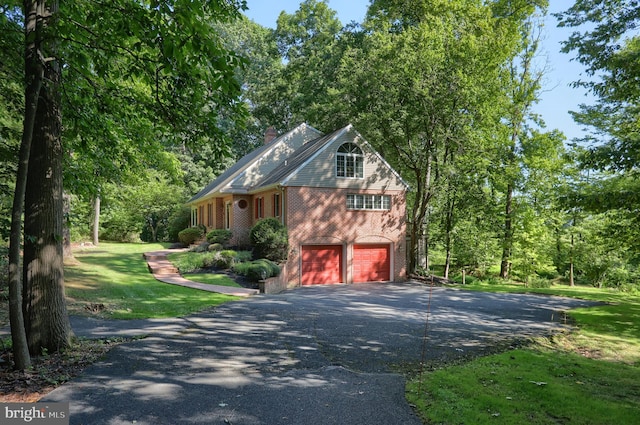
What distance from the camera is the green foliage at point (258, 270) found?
1750 cm

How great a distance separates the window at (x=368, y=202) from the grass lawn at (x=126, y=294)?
25.4 feet

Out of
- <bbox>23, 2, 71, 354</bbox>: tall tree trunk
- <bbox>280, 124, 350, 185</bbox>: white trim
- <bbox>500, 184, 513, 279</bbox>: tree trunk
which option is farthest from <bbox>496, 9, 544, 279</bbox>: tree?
<bbox>23, 2, 71, 354</bbox>: tall tree trunk

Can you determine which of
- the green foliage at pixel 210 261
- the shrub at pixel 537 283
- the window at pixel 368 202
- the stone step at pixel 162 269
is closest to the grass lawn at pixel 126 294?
the stone step at pixel 162 269

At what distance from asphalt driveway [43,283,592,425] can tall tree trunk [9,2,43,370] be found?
0.92 m

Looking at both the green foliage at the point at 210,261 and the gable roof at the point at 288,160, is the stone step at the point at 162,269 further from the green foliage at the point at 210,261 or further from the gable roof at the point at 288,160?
the gable roof at the point at 288,160

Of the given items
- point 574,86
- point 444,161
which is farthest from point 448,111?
point 574,86

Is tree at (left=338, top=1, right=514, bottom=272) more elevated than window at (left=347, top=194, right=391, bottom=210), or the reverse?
tree at (left=338, top=1, right=514, bottom=272)

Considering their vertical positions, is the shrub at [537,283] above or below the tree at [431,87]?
below

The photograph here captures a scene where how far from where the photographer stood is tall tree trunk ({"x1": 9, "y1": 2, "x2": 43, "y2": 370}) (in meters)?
5.55

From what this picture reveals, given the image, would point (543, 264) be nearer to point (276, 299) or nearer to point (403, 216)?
point (403, 216)

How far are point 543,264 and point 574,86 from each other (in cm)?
1692

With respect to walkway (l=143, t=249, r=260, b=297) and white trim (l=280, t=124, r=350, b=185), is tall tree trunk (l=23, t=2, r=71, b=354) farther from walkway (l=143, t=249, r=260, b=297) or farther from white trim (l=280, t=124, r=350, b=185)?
white trim (l=280, t=124, r=350, b=185)

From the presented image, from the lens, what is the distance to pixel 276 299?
15.1 meters

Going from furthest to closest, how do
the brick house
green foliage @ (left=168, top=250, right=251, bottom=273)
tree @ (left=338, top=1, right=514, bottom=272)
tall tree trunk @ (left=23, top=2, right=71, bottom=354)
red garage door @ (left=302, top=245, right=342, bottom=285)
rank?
tree @ (left=338, top=1, right=514, bottom=272), red garage door @ (left=302, top=245, right=342, bottom=285), the brick house, green foliage @ (left=168, top=250, right=251, bottom=273), tall tree trunk @ (left=23, top=2, right=71, bottom=354)
